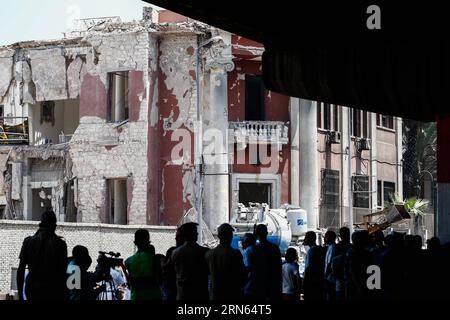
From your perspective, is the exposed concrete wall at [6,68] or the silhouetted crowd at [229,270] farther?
the exposed concrete wall at [6,68]

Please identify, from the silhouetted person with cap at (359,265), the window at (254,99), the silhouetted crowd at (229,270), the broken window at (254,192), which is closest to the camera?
the silhouetted crowd at (229,270)

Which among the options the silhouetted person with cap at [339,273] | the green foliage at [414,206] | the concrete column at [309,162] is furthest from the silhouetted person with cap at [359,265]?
the green foliage at [414,206]

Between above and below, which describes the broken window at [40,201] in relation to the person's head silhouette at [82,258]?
above

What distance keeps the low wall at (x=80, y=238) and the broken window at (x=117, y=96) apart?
795 centimetres

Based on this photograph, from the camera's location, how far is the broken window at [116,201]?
41219mm

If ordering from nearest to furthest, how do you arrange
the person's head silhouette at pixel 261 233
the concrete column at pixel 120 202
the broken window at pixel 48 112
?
the person's head silhouette at pixel 261 233 < the concrete column at pixel 120 202 < the broken window at pixel 48 112

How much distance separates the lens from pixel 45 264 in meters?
10.4

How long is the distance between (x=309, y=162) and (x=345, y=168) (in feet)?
11.8

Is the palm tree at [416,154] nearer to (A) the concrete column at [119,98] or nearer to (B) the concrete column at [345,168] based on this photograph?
(B) the concrete column at [345,168]

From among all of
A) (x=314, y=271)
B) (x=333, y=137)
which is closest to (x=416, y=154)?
(x=333, y=137)

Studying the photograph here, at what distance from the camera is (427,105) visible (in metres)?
14.5

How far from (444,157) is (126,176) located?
27.1 metres

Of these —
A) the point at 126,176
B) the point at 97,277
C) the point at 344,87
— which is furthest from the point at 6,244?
the point at 97,277

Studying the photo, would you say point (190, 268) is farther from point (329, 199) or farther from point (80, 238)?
point (329, 199)
